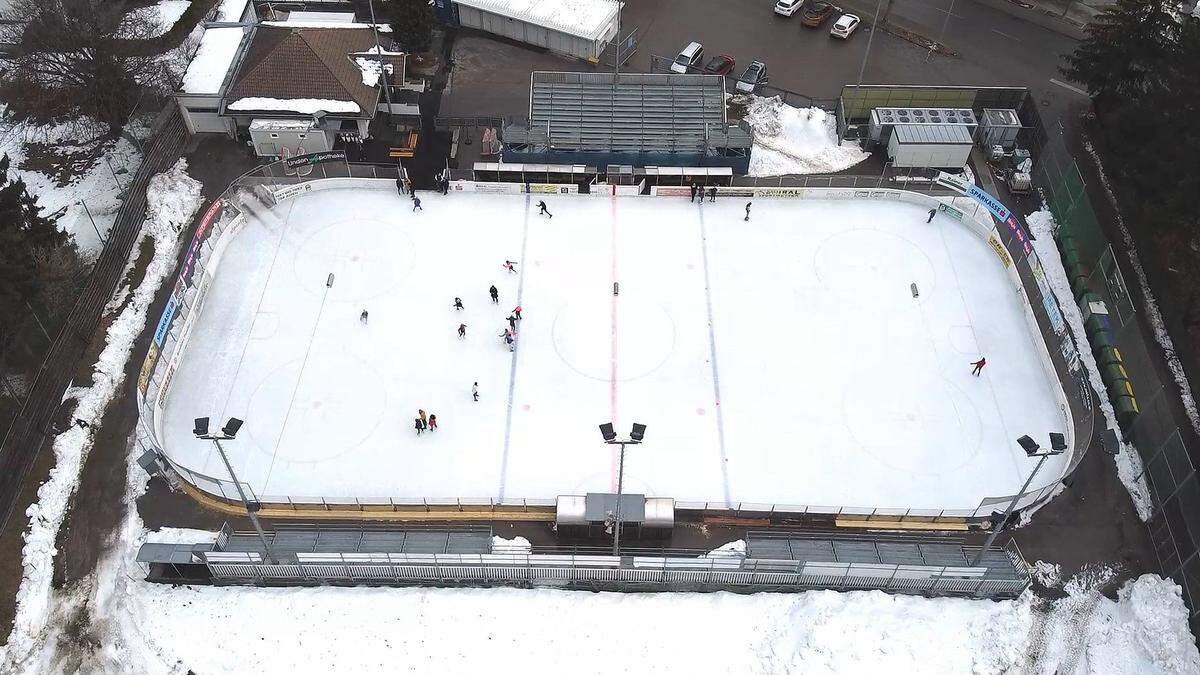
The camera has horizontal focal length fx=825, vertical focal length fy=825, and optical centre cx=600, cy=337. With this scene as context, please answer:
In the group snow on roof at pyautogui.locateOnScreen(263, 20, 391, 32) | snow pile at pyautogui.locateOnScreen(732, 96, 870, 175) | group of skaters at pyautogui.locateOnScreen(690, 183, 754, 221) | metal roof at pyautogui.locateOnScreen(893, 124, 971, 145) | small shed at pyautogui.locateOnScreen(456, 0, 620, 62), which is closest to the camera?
group of skaters at pyautogui.locateOnScreen(690, 183, 754, 221)

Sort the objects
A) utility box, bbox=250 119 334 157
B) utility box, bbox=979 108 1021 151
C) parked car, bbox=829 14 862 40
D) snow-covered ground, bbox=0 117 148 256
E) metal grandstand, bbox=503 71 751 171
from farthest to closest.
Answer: parked car, bbox=829 14 862 40 → utility box, bbox=979 108 1021 151 → utility box, bbox=250 119 334 157 → metal grandstand, bbox=503 71 751 171 → snow-covered ground, bbox=0 117 148 256

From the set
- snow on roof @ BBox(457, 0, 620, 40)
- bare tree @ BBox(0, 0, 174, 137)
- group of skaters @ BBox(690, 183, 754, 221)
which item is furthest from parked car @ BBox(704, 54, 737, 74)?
bare tree @ BBox(0, 0, 174, 137)

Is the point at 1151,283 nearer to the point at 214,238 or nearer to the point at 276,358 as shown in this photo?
the point at 276,358

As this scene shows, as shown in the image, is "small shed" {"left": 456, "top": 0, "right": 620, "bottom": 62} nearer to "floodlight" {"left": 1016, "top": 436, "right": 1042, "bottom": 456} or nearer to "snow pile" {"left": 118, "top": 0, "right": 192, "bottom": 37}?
"snow pile" {"left": 118, "top": 0, "right": 192, "bottom": 37}

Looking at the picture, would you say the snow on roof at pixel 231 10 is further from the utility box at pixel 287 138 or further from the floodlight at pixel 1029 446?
the floodlight at pixel 1029 446

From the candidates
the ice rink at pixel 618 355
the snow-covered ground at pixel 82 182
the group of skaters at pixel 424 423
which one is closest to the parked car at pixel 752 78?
the ice rink at pixel 618 355

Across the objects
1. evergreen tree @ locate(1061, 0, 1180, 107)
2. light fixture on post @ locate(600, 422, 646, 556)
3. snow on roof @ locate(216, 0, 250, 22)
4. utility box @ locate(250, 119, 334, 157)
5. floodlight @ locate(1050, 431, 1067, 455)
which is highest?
snow on roof @ locate(216, 0, 250, 22)

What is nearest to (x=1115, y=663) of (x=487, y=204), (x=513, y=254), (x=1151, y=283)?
(x=1151, y=283)
